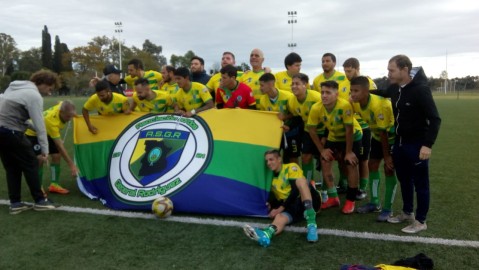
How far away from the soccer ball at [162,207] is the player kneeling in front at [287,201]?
1.24m

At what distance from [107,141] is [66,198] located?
1.04 metres

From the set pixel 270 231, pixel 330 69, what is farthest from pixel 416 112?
pixel 330 69

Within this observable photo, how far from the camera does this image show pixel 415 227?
4332 mm

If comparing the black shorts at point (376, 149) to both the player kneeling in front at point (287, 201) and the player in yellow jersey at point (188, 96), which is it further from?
the player in yellow jersey at point (188, 96)

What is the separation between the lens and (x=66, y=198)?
583 cm

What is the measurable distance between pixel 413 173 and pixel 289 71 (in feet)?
9.75

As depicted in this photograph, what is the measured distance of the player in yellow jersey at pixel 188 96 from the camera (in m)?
6.07

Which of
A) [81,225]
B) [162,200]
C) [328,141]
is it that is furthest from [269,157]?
[81,225]

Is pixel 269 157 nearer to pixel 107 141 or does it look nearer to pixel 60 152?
pixel 107 141

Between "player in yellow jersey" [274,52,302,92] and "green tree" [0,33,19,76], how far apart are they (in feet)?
288

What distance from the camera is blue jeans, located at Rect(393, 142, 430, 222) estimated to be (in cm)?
423

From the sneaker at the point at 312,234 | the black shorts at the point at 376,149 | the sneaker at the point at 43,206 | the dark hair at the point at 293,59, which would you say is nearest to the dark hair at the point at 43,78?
the sneaker at the point at 43,206

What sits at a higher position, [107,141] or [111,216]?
[107,141]

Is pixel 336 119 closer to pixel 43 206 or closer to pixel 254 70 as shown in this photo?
pixel 254 70
